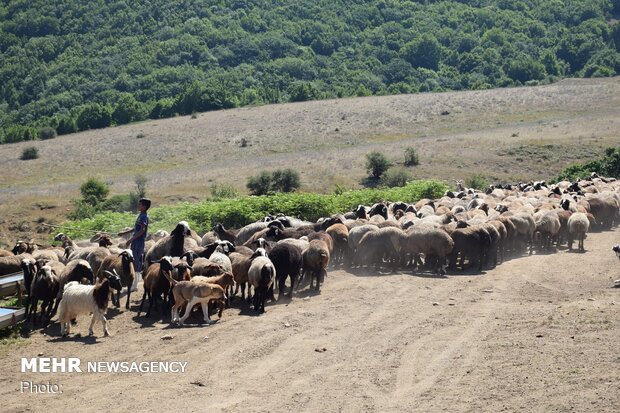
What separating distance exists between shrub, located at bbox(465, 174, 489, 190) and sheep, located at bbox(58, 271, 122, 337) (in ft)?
99.0

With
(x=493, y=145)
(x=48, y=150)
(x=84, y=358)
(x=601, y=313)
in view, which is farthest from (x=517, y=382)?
(x=48, y=150)

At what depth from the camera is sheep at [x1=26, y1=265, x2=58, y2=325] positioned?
1450 cm

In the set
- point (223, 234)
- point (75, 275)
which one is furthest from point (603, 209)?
point (75, 275)

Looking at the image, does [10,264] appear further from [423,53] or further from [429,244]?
[423,53]

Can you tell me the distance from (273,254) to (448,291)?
3.53 meters

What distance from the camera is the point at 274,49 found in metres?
100

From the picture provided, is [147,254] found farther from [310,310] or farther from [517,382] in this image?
[517,382]

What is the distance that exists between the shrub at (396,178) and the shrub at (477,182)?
3077 millimetres

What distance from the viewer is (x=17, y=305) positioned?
1633 cm

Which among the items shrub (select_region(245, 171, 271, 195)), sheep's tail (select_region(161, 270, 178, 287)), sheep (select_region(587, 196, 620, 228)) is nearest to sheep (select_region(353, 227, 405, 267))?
sheep's tail (select_region(161, 270, 178, 287))

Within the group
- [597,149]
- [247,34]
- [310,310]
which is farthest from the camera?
[247,34]

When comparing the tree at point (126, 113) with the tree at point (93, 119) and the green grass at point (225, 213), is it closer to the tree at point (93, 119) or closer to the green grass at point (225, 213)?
the tree at point (93, 119)

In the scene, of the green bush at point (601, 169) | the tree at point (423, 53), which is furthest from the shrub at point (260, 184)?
the tree at point (423, 53)

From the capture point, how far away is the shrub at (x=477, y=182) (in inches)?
1647
